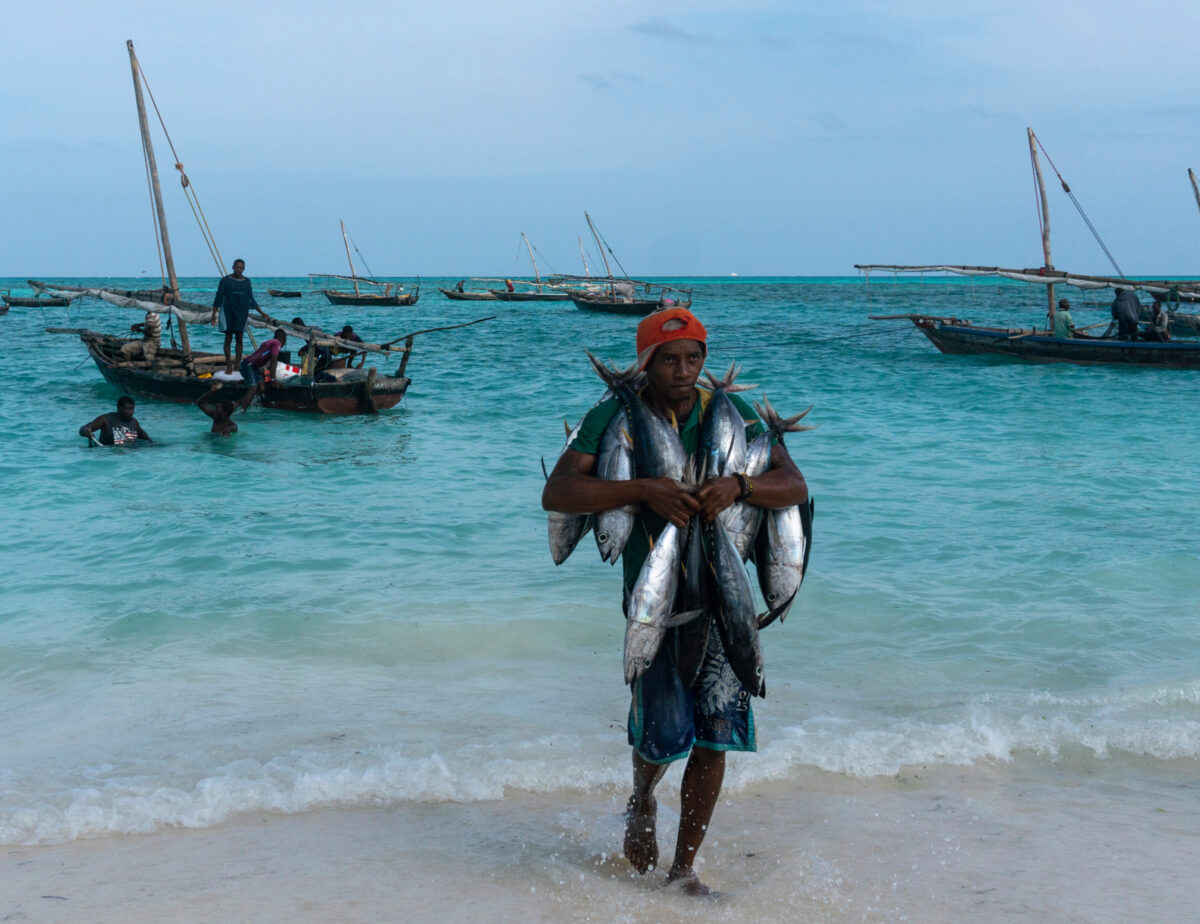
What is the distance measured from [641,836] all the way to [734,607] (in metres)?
0.88

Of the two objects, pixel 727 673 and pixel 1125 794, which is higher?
pixel 727 673

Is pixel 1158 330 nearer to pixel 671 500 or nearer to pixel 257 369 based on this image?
pixel 257 369

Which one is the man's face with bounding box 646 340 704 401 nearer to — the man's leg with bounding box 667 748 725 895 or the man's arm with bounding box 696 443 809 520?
the man's arm with bounding box 696 443 809 520

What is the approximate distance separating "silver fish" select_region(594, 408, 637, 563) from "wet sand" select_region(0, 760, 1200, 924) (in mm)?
1111

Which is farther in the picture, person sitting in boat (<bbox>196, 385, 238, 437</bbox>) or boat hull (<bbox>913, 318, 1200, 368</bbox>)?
boat hull (<bbox>913, 318, 1200, 368</bbox>)

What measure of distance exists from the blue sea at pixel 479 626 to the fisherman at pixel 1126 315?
32.5ft

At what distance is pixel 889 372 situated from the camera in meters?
24.3

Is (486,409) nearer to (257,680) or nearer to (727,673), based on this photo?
(257,680)

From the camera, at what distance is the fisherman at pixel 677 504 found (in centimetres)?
284

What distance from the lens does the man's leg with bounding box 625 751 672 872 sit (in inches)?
125

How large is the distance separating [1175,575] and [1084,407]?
37.1 ft

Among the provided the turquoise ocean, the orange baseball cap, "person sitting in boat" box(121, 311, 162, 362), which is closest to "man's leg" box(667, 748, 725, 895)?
the turquoise ocean

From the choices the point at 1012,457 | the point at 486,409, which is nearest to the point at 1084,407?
the point at 1012,457

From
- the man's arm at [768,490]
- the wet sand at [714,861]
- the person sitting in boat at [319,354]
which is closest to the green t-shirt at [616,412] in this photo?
the man's arm at [768,490]
